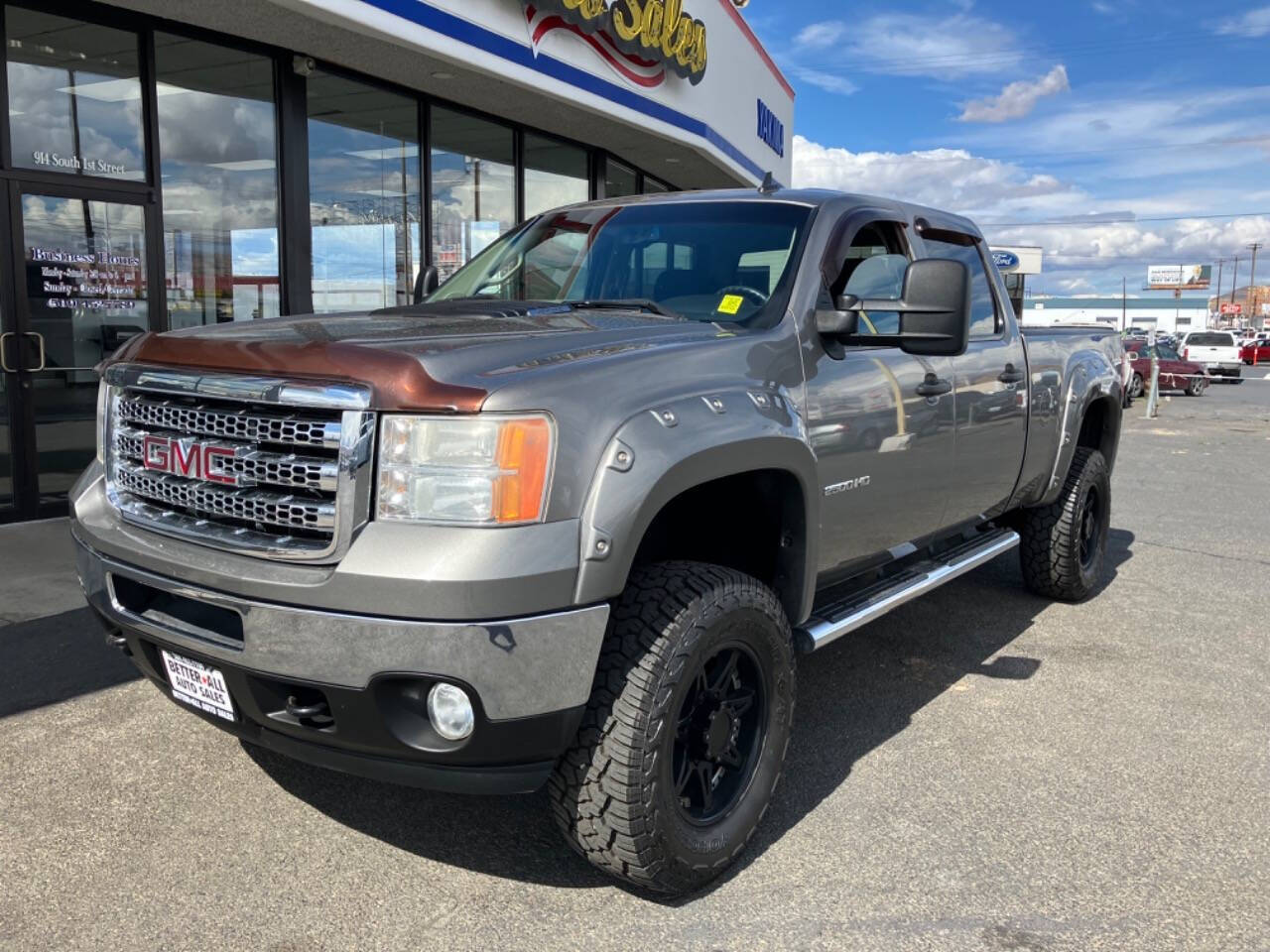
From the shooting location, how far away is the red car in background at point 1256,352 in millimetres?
54906

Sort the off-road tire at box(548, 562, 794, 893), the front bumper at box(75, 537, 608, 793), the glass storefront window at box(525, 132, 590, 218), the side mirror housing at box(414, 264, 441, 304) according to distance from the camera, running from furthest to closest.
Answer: the glass storefront window at box(525, 132, 590, 218), the side mirror housing at box(414, 264, 441, 304), the off-road tire at box(548, 562, 794, 893), the front bumper at box(75, 537, 608, 793)

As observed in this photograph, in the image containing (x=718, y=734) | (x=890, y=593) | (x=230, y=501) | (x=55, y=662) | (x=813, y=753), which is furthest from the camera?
(x=55, y=662)

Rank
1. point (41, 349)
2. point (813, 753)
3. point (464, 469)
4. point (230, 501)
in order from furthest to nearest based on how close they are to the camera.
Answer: point (41, 349) < point (813, 753) < point (230, 501) < point (464, 469)

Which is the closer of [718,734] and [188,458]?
[188,458]

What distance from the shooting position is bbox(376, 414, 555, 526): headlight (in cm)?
232

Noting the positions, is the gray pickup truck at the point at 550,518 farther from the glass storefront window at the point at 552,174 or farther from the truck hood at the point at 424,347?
the glass storefront window at the point at 552,174

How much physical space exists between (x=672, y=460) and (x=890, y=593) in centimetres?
158

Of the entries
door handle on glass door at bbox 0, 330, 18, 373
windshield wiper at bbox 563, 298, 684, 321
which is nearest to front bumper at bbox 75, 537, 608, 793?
windshield wiper at bbox 563, 298, 684, 321

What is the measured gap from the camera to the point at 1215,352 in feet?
119

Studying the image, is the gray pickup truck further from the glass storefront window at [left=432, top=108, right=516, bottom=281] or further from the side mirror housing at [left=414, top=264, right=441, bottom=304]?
the glass storefront window at [left=432, top=108, right=516, bottom=281]

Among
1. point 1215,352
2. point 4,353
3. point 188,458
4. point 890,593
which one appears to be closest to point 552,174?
point 4,353

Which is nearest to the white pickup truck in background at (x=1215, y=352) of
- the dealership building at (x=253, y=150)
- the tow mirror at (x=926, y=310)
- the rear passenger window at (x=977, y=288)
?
the dealership building at (x=253, y=150)

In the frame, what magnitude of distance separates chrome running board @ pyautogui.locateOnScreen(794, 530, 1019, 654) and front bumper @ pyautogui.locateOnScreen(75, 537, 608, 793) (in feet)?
3.56

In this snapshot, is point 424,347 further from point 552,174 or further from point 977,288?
point 552,174
